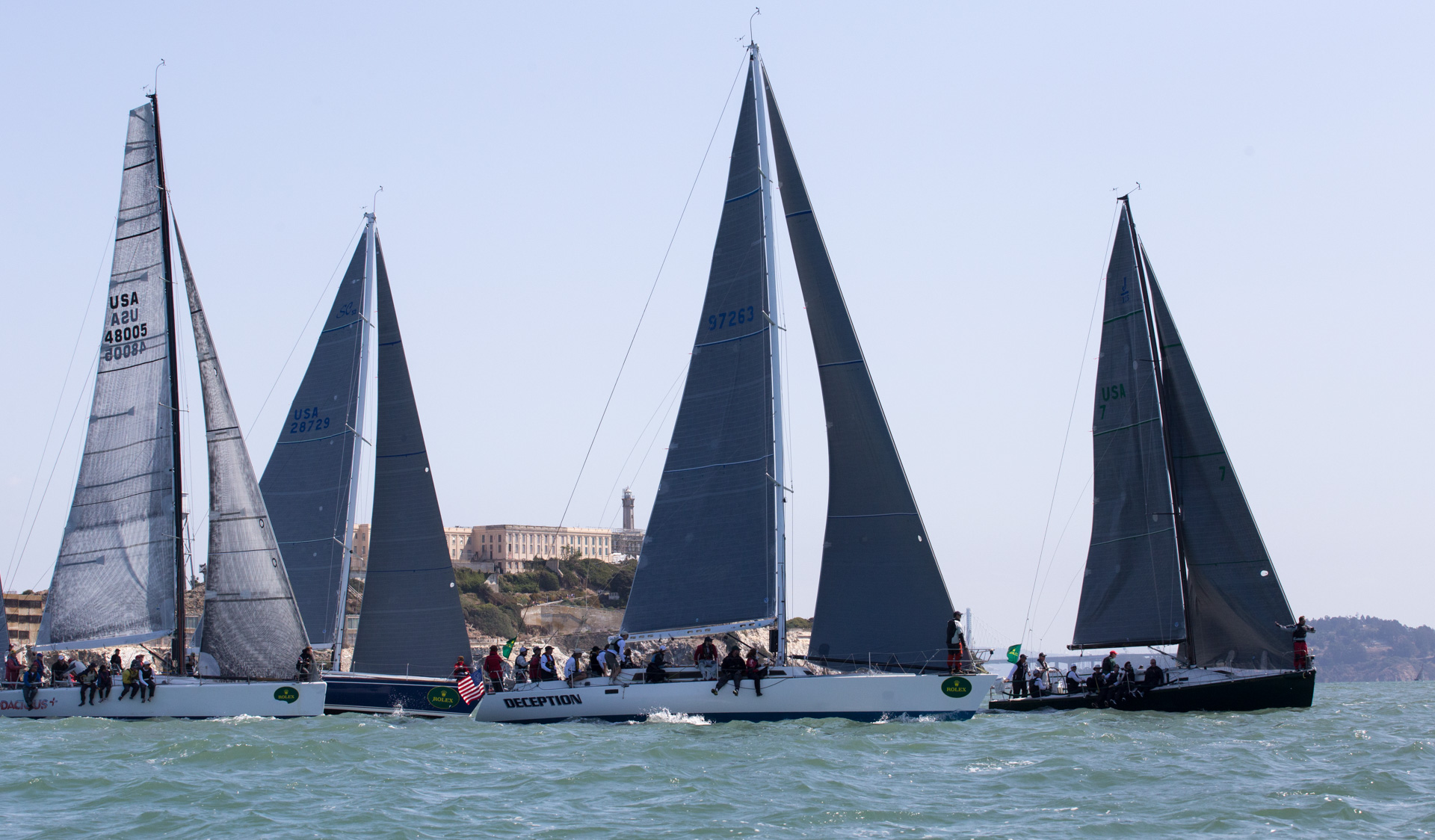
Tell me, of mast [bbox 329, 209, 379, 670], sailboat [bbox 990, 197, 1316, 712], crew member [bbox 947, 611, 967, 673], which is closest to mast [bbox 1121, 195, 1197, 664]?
sailboat [bbox 990, 197, 1316, 712]

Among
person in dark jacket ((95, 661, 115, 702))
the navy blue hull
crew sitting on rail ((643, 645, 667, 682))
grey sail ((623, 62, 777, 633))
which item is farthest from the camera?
the navy blue hull

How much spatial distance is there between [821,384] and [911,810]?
11751 mm

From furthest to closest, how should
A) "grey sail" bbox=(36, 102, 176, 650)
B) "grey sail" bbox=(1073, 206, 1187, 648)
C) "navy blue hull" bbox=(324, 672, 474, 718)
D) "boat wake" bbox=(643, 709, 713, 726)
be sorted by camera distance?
"grey sail" bbox=(1073, 206, 1187, 648), "navy blue hull" bbox=(324, 672, 474, 718), "grey sail" bbox=(36, 102, 176, 650), "boat wake" bbox=(643, 709, 713, 726)

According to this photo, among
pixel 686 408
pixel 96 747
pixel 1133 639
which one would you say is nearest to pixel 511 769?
pixel 96 747

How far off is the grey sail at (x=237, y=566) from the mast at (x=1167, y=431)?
19.3 m

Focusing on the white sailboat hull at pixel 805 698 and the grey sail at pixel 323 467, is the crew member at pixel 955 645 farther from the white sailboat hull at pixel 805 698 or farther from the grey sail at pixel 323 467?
the grey sail at pixel 323 467

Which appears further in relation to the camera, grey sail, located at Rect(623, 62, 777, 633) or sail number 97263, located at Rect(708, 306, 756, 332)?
sail number 97263, located at Rect(708, 306, 756, 332)

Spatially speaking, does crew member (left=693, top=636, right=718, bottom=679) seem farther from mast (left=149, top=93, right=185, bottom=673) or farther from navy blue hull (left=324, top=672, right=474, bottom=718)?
mast (left=149, top=93, right=185, bottom=673)

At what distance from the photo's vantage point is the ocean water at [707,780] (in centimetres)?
1409

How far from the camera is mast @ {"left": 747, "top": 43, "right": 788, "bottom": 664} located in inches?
946

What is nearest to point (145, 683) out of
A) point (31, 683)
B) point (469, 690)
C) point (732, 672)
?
point (31, 683)

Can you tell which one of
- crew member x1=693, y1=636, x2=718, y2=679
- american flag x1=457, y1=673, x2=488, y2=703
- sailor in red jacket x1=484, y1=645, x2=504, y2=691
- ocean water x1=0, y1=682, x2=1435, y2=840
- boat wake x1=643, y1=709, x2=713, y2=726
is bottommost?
ocean water x1=0, y1=682, x2=1435, y2=840

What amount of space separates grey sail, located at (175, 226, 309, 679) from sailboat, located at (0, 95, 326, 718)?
21mm

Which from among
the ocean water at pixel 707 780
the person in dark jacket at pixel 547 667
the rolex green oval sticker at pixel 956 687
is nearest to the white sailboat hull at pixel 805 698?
the rolex green oval sticker at pixel 956 687
